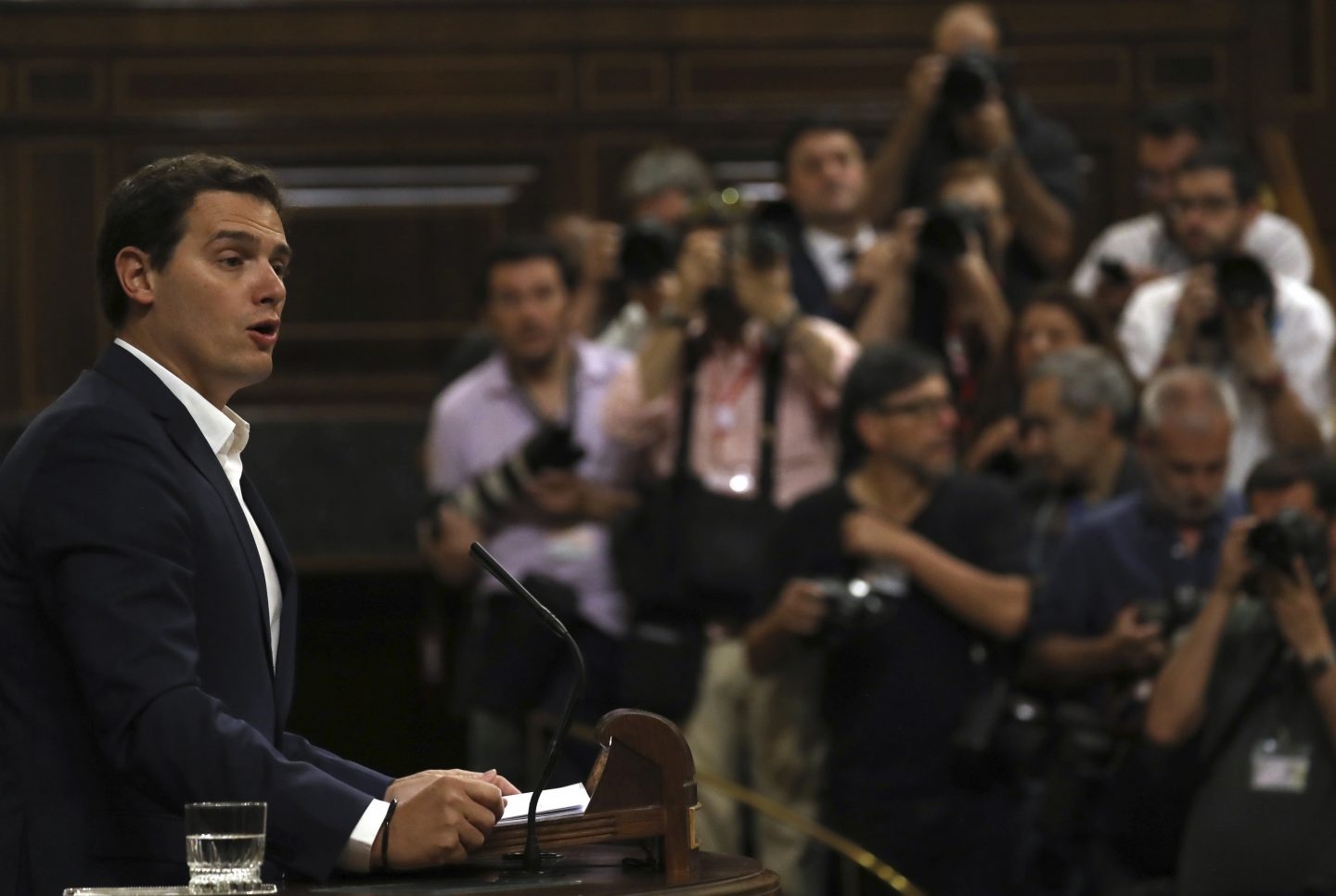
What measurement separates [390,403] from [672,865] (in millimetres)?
→ 5034

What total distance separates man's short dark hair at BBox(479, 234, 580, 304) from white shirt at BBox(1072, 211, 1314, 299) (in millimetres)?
1307

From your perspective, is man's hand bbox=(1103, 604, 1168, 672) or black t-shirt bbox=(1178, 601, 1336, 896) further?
man's hand bbox=(1103, 604, 1168, 672)

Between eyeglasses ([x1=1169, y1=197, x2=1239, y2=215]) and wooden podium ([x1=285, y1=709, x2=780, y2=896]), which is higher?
eyeglasses ([x1=1169, y1=197, x2=1239, y2=215])

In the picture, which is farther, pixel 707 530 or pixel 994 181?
pixel 994 181

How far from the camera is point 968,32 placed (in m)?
5.93

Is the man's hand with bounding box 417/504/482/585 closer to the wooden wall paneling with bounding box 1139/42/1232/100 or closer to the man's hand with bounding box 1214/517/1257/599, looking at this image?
the man's hand with bounding box 1214/517/1257/599

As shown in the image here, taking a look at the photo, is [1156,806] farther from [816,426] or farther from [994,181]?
[994,181]

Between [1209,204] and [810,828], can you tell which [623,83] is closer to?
[1209,204]

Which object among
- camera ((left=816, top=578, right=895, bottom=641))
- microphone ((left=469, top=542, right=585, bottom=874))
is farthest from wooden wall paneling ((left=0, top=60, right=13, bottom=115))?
microphone ((left=469, top=542, right=585, bottom=874))

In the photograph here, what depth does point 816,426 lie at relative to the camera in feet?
16.4

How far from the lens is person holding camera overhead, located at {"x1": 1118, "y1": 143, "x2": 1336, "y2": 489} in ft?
16.5

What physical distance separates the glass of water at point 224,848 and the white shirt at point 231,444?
6.9 inches

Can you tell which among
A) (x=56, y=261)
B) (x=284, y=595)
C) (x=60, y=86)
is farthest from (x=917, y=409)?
(x=60, y=86)

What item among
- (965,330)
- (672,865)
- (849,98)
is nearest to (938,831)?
(965,330)
